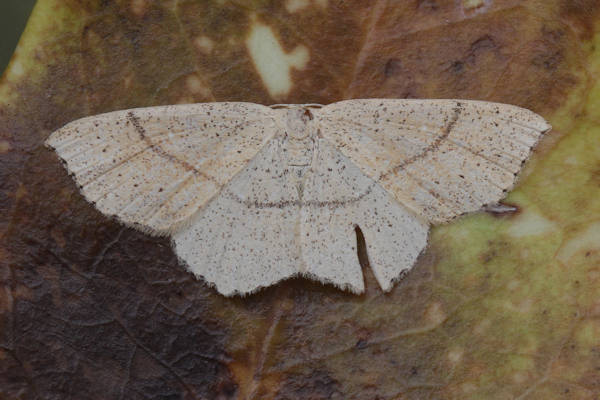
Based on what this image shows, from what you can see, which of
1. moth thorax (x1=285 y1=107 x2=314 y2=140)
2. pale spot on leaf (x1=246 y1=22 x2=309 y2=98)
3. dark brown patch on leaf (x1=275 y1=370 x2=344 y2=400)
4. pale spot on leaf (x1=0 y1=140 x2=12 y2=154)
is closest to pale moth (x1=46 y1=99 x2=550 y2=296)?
moth thorax (x1=285 y1=107 x2=314 y2=140)

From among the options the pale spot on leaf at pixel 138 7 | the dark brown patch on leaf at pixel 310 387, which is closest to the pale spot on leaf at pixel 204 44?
the pale spot on leaf at pixel 138 7

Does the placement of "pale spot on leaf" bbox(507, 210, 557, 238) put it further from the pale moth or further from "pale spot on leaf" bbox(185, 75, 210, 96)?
"pale spot on leaf" bbox(185, 75, 210, 96)

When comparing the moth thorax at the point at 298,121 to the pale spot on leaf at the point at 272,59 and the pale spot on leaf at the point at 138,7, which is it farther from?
the pale spot on leaf at the point at 138,7

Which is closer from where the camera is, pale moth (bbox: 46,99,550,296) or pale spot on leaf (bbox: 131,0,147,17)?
pale moth (bbox: 46,99,550,296)

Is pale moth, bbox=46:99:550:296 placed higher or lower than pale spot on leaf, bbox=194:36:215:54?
lower

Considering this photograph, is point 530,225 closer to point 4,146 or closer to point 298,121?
point 298,121

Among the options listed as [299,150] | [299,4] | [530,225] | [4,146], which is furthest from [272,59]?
[530,225]

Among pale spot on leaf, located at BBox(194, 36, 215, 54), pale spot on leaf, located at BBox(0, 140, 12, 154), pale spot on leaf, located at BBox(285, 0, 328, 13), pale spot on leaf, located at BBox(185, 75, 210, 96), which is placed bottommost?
pale spot on leaf, located at BBox(0, 140, 12, 154)
